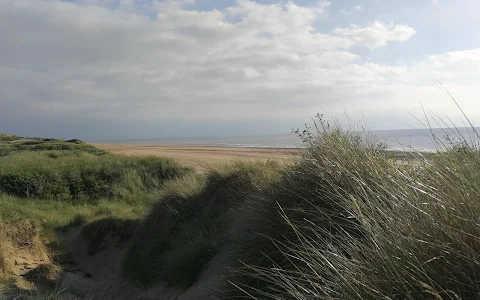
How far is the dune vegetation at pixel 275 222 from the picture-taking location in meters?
2.53

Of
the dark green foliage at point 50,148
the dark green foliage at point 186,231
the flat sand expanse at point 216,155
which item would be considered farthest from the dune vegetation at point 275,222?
the dark green foliage at point 50,148

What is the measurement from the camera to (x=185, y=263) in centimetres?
794

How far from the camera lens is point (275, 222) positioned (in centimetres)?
528

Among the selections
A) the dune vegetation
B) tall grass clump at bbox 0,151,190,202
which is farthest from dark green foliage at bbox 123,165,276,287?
tall grass clump at bbox 0,151,190,202

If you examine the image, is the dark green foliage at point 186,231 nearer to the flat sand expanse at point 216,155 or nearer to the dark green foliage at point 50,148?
the flat sand expanse at point 216,155

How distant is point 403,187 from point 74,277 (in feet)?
31.1

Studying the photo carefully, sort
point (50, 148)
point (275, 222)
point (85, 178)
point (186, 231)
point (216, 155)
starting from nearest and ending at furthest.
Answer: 1. point (275, 222)
2. point (186, 231)
3. point (85, 178)
4. point (50, 148)
5. point (216, 155)

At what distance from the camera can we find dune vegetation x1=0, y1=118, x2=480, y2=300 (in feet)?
8.31

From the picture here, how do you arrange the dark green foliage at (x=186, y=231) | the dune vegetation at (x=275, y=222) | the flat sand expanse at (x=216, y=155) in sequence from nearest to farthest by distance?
the dune vegetation at (x=275, y=222)
the dark green foliage at (x=186, y=231)
the flat sand expanse at (x=216, y=155)

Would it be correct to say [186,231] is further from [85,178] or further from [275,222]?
[85,178]

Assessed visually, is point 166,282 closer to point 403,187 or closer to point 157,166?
point 403,187

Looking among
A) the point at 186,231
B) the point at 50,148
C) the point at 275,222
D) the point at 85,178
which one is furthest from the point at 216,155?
the point at 275,222

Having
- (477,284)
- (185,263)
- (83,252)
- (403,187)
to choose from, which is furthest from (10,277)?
(477,284)

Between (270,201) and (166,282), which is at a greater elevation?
(270,201)
